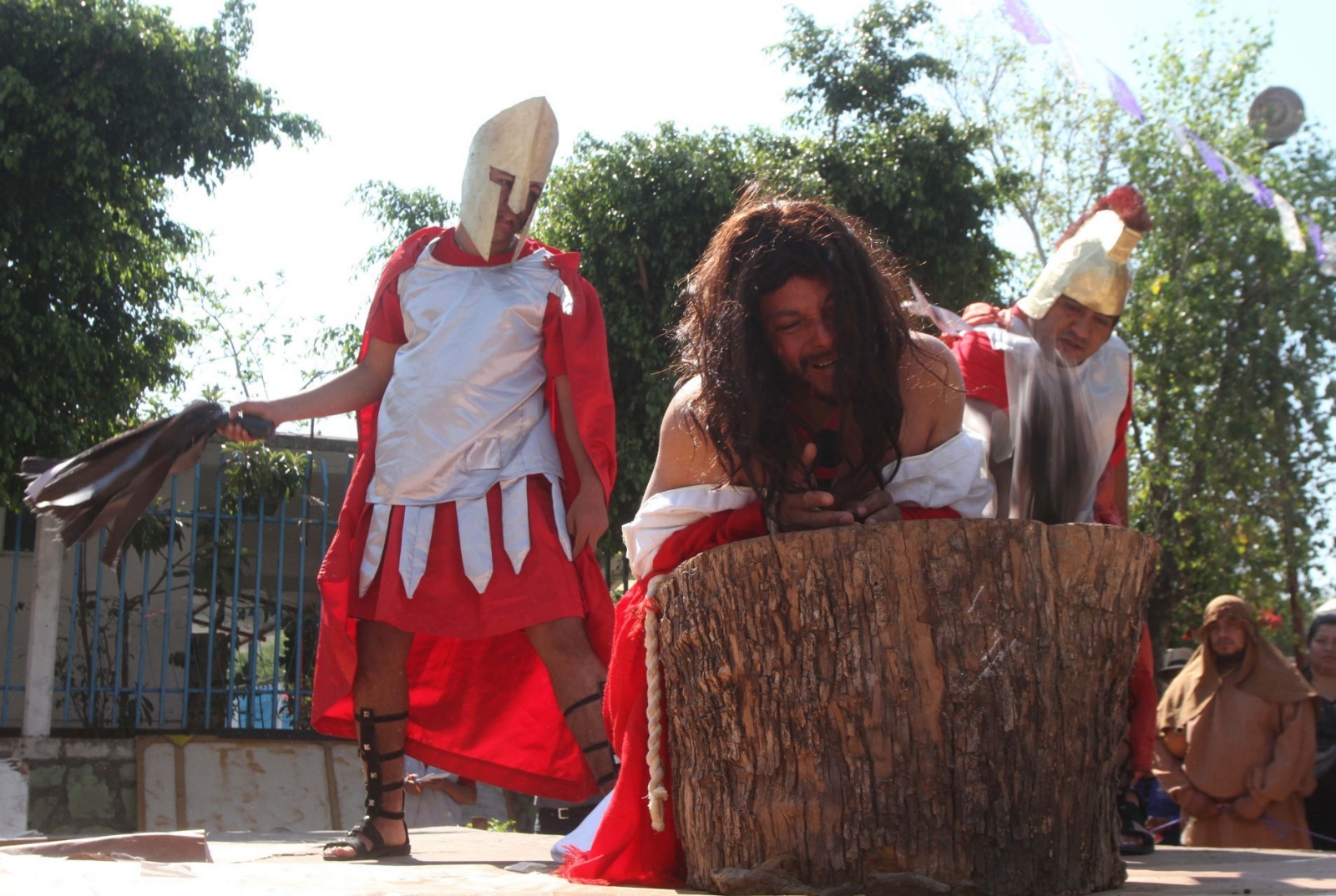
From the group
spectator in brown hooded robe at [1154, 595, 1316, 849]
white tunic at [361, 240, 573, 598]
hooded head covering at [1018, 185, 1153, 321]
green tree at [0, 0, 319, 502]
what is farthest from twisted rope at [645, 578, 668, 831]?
green tree at [0, 0, 319, 502]

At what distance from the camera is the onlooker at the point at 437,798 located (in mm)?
6258

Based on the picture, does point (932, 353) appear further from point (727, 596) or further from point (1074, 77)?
point (1074, 77)

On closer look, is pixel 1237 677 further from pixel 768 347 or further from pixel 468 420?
pixel 768 347

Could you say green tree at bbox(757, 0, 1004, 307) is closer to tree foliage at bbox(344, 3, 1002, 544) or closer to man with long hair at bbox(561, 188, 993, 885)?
tree foliage at bbox(344, 3, 1002, 544)

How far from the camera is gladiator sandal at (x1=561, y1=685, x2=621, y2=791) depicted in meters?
3.08

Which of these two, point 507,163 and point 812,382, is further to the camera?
point 507,163

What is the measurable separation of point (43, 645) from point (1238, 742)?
4961mm

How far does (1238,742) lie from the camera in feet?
16.9

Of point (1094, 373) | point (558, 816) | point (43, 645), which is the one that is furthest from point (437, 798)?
point (1094, 373)

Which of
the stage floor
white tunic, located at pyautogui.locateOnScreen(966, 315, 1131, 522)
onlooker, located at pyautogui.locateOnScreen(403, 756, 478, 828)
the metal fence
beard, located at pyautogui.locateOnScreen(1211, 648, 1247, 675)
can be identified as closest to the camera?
the stage floor

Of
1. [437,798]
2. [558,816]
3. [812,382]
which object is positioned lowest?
[437,798]

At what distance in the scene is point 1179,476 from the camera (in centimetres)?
1509

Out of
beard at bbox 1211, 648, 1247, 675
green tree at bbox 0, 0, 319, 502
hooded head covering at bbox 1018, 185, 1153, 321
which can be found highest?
green tree at bbox 0, 0, 319, 502

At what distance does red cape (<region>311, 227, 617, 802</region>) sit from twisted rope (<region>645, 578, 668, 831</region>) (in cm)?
102
